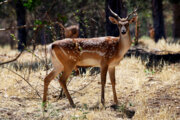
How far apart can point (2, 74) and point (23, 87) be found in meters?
1.32

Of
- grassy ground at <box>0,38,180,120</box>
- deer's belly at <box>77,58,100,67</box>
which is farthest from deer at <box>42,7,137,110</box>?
grassy ground at <box>0,38,180,120</box>

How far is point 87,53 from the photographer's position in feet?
20.9

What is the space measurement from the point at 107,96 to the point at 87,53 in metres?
1.34

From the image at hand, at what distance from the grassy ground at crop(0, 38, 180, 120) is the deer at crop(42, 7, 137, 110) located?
41cm

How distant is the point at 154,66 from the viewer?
9.07m

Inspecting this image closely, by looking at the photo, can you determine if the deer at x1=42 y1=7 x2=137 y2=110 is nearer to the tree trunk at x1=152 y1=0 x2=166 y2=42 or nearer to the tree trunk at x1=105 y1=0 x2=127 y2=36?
the tree trunk at x1=105 y1=0 x2=127 y2=36

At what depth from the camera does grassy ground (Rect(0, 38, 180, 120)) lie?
5523mm

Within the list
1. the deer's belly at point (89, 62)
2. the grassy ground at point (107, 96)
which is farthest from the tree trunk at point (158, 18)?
the deer's belly at point (89, 62)

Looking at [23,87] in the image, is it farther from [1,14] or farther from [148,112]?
[1,14]

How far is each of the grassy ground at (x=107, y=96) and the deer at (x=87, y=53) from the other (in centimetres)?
41

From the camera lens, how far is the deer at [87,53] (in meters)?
6.20

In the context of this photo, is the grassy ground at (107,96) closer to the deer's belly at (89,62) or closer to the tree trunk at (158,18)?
the deer's belly at (89,62)

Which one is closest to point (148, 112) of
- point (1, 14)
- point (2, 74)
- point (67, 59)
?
point (67, 59)

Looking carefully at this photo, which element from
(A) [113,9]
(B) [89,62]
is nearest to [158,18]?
(A) [113,9]
